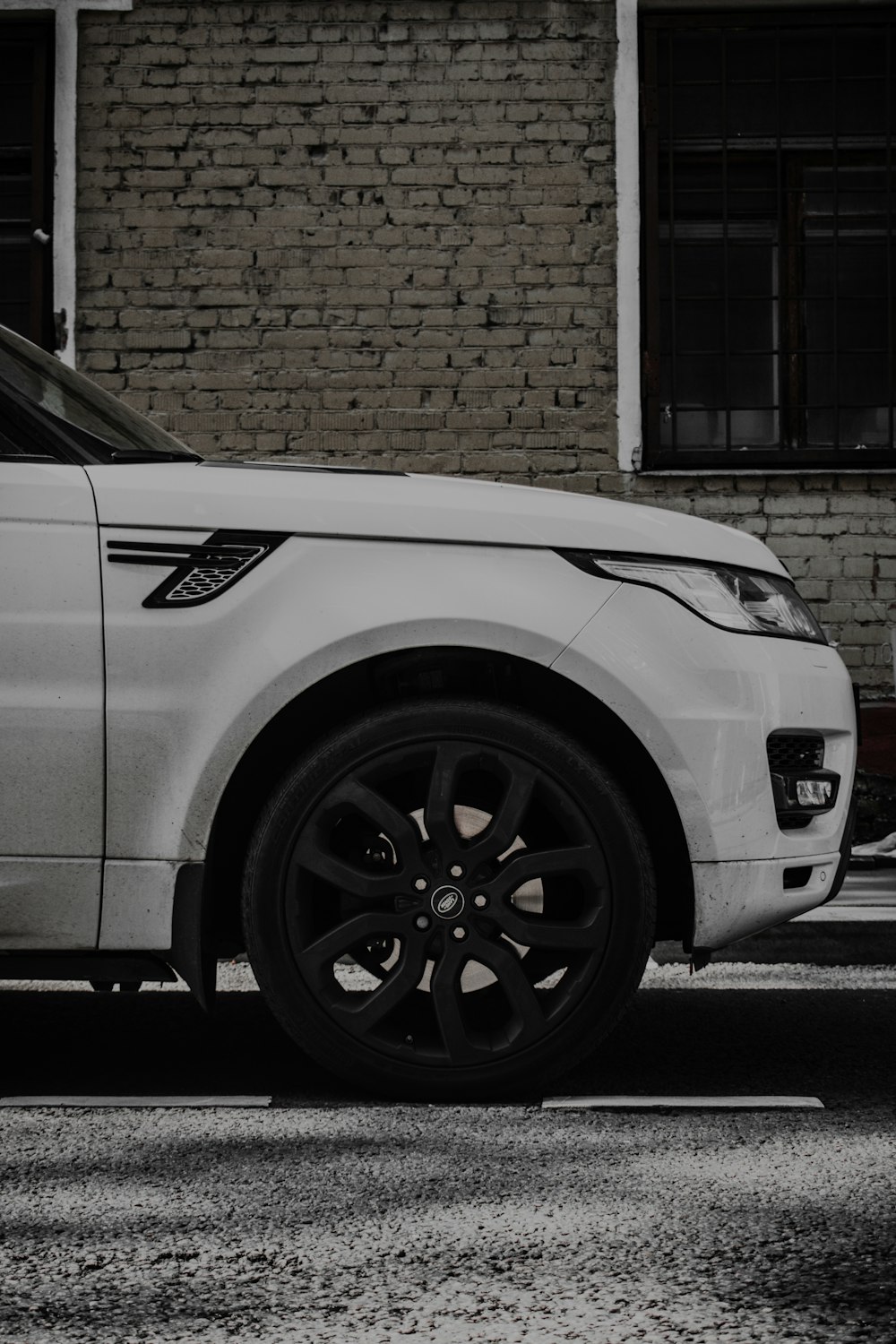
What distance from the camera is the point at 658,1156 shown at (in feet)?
10.2

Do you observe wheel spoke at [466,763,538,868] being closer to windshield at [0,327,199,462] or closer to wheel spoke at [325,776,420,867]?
wheel spoke at [325,776,420,867]

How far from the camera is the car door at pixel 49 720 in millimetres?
3379

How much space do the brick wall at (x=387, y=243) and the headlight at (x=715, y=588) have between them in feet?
17.4

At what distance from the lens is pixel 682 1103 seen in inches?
138

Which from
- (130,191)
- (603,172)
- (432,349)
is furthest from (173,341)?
(603,172)

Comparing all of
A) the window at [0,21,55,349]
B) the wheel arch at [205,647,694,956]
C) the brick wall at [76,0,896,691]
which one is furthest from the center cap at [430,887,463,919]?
the window at [0,21,55,349]

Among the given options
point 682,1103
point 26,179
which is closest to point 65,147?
point 26,179

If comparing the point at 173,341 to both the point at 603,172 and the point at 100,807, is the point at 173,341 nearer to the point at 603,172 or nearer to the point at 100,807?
the point at 603,172

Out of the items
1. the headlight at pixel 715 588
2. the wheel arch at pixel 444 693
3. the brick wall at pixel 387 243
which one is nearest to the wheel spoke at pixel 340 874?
the wheel arch at pixel 444 693

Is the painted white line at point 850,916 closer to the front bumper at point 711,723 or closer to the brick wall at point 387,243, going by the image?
the front bumper at point 711,723

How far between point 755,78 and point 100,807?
7117 millimetres

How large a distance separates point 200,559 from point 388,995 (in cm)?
99

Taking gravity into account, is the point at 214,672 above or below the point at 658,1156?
above

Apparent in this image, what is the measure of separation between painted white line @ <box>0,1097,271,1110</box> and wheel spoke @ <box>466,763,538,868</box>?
717 millimetres
